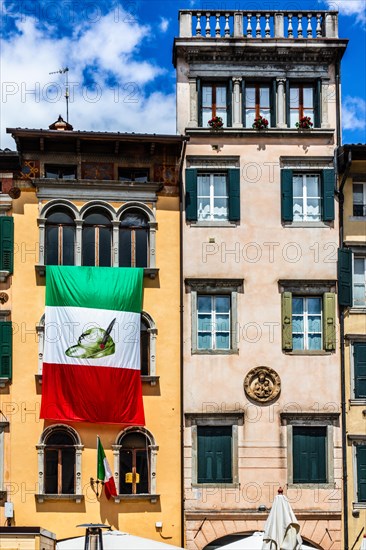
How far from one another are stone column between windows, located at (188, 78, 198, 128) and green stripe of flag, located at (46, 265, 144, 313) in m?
5.27

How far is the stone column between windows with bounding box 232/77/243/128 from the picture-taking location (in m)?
36.7

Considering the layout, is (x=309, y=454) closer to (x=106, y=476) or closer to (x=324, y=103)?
(x=106, y=476)

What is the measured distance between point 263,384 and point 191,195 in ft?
20.9

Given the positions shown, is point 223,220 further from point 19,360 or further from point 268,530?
point 268,530

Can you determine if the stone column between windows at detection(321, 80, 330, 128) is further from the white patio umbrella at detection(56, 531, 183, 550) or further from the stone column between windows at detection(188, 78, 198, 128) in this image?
the white patio umbrella at detection(56, 531, 183, 550)

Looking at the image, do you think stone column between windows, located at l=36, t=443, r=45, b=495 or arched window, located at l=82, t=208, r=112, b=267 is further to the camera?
arched window, located at l=82, t=208, r=112, b=267

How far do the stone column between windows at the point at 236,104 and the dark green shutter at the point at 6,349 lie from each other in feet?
31.9

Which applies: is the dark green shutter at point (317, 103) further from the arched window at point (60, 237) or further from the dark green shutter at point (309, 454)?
the dark green shutter at point (309, 454)

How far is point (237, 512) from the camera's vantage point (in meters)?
34.5

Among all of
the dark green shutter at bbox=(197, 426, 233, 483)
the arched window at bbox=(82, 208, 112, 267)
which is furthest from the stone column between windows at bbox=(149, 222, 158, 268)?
the dark green shutter at bbox=(197, 426, 233, 483)

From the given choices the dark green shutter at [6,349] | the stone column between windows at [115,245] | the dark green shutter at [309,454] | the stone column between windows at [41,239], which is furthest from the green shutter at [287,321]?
the dark green shutter at [6,349]

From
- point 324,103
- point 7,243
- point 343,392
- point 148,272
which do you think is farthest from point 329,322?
point 7,243

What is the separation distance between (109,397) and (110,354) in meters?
1.31

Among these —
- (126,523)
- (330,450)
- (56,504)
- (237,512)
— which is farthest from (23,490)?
(330,450)
